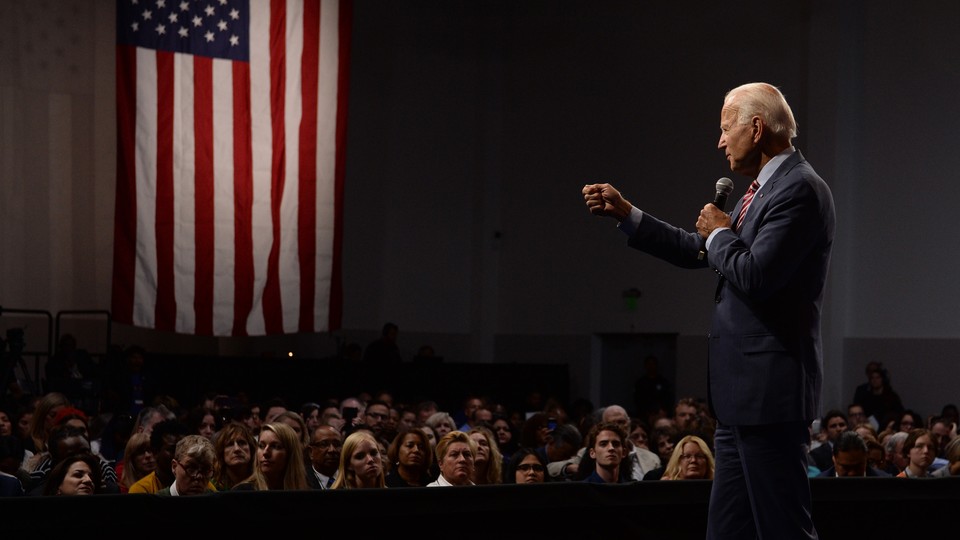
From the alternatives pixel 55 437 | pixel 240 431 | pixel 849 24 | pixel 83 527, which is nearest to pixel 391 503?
pixel 83 527

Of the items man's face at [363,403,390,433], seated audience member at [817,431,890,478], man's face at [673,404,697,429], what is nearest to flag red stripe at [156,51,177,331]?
man's face at [363,403,390,433]

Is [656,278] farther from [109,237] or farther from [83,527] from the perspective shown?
[83,527]

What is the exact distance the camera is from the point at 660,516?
3658 millimetres

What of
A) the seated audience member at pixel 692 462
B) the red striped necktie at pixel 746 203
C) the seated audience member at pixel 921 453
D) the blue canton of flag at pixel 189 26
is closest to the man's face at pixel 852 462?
the seated audience member at pixel 692 462

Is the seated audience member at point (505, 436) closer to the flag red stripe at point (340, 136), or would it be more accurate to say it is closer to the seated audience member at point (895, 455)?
the seated audience member at point (895, 455)

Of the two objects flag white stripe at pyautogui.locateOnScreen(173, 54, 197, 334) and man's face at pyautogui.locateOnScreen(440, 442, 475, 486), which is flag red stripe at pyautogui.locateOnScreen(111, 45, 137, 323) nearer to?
flag white stripe at pyautogui.locateOnScreen(173, 54, 197, 334)

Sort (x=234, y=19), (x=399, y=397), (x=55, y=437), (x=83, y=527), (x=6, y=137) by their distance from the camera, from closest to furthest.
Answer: (x=83, y=527) < (x=55, y=437) < (x=234, y=19) < (x=399, y=397) < (x=6, y=137)

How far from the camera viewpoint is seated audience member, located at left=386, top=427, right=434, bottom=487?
20.8 ft

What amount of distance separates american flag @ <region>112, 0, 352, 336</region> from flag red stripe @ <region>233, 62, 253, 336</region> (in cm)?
1

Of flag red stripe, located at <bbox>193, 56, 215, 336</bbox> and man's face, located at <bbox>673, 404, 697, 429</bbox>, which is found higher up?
flag red stripe, located at <bbox>193, 56, 215, 336</bbox>

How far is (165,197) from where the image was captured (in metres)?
12.8

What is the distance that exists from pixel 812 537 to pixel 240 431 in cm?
402

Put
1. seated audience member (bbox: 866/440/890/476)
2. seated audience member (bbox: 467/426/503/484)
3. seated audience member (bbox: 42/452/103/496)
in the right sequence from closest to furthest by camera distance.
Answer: seated audience member (bbox: 42/452/103/496) < seated audience member (bbox: 467/426/503/484) < seated audience member (bbox: 866/440/890/476)

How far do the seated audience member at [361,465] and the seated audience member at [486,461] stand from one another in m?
0.86
